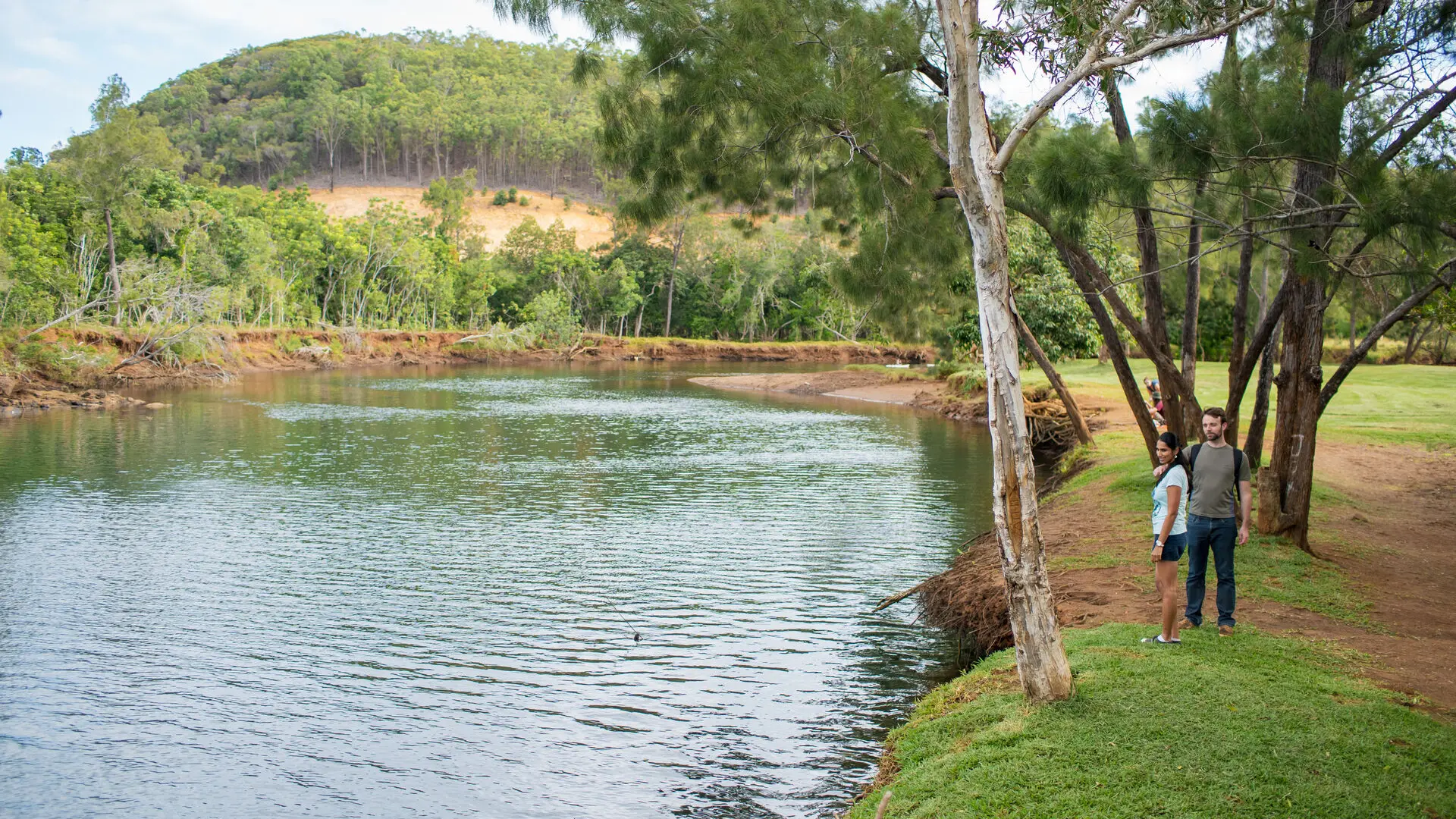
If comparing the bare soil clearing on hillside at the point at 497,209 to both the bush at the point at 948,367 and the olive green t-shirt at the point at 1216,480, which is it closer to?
the bush at the point at 948,367

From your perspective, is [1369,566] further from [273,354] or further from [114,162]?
[273,354]

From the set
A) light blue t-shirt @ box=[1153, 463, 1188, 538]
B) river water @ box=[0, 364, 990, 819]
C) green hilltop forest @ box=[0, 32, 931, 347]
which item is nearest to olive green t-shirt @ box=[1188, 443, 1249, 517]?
light blue t-shirt @ box=[1153, 463, 1188, 538]

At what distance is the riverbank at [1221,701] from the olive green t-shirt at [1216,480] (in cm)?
105

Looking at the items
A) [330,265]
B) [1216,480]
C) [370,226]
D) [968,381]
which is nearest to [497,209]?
[370,226]

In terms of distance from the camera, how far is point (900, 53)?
1334 centimetres

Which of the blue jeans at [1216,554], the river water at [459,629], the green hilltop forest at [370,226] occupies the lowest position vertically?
the river water at [459,629]

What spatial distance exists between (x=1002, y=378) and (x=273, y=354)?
66.8 metres

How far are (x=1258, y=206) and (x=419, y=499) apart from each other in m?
16.5

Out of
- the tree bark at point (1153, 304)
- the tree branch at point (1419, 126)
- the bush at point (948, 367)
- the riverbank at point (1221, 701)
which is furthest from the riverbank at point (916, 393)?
the tree branch at point (1419, 126)

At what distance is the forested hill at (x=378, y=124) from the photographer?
12925 cm

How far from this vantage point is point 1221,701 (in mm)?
7156

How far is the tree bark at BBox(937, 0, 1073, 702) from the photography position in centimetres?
712

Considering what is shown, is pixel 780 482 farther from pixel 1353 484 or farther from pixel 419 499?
pixel 1353 484

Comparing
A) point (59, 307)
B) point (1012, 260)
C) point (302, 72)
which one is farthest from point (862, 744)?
point (302, 72)
